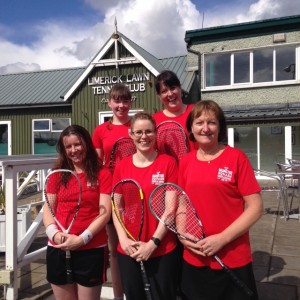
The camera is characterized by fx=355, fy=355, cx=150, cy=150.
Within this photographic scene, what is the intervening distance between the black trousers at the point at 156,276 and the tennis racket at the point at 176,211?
0.23 meters

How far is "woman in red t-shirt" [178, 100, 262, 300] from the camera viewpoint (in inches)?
90.7

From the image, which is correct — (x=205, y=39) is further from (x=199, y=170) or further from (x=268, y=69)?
(x=199, y=170)

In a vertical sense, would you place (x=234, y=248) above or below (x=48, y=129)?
below

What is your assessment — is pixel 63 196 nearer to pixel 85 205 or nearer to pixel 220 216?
pixel 85 205

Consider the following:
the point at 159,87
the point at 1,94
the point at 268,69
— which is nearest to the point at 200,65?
the point at 268,69

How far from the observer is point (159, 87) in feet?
10.9

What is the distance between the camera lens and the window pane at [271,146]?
47.7ft

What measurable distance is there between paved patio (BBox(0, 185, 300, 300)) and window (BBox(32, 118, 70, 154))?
10249 mm

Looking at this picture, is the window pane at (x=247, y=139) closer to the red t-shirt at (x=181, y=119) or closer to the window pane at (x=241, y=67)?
the window pane at (x=241, y=67)

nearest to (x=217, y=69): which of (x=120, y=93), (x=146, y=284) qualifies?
(x=120, y=93)

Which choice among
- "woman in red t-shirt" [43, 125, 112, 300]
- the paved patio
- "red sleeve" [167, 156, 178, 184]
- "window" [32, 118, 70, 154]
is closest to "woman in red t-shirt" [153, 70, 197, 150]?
"red sleeve" [167, 156, 178, 184]

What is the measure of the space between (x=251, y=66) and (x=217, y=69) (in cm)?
150

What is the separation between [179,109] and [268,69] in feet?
43.9

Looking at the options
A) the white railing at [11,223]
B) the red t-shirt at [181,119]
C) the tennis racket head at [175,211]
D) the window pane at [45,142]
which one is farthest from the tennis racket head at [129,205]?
the window pane at [45,142]
